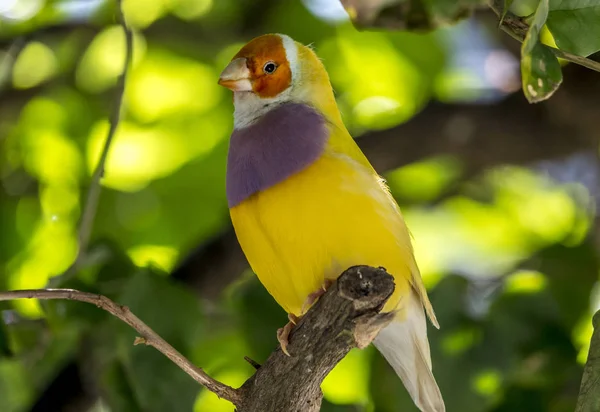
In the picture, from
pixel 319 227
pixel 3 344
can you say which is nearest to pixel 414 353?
pixel 319 227

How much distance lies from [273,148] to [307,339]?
2.18 ft

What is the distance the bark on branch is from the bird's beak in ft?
3.07

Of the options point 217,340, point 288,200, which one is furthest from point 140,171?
point 288,200

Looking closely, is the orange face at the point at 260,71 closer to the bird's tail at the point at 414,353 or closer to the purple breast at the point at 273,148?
the purple breast at the point at 273,148

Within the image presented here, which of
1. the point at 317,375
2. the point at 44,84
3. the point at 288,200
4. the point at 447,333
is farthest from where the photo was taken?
the point at 44,84

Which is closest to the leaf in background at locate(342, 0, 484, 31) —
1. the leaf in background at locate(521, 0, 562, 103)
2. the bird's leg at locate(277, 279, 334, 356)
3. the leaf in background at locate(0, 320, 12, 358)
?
the leaf in background at locate(521, 0, 562, 103)

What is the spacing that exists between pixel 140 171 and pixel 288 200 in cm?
208

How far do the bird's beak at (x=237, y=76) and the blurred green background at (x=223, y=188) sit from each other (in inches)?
31.5

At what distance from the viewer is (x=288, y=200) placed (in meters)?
2.52

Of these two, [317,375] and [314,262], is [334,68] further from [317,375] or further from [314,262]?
[317,375]

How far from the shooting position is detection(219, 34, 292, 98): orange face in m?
2.90

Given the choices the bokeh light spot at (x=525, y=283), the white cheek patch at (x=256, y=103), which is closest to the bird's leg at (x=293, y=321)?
the white cheek patch at (x=256, y=103)

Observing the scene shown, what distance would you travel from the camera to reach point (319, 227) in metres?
2.51

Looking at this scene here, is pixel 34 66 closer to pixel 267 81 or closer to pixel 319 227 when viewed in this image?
pixel 267 81
